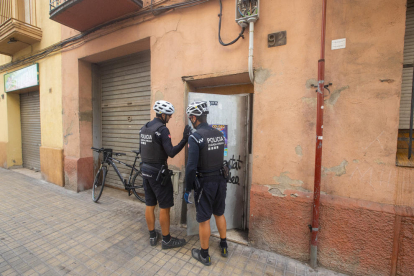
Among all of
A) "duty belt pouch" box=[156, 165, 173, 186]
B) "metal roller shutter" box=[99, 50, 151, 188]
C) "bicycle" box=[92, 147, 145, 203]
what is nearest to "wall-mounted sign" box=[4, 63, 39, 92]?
"metal roller shutter" box=[99, 50, 151, 188]

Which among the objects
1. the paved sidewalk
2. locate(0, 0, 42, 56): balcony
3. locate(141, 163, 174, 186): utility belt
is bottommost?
the paved sidewalk

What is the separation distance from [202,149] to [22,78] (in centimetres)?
837

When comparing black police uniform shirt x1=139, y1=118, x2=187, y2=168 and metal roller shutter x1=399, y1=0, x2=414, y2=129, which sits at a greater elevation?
metal roller shutter x1=399, y1=0, x2=414, y2=129

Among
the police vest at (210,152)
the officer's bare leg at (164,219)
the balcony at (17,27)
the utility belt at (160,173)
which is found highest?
the balcony at (17,27)

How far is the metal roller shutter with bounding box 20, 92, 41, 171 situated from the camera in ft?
25.3

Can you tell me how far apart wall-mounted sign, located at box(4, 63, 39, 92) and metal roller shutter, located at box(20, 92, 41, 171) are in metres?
0.50


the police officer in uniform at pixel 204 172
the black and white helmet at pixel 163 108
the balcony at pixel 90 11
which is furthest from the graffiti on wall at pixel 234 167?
the balcony at pixel 90 11

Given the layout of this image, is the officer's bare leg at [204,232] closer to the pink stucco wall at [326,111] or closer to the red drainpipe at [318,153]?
the pink stucco wall at [326,111]

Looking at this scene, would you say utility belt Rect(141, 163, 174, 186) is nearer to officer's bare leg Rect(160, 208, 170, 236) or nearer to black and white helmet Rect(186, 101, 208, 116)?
officer's bare leg Rect(160, 208, 170, 236)

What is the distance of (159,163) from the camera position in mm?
2938

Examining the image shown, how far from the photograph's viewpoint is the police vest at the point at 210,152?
255 cm

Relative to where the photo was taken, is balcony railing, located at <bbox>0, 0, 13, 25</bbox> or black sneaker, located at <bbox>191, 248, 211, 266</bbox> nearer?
black sneaker, located at <bbox>191, 248, 211, 266</bbox>

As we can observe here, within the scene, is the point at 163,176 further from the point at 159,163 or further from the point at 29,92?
the point at 29,92

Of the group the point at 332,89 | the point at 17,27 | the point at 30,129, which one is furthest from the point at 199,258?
the point at 30,129
